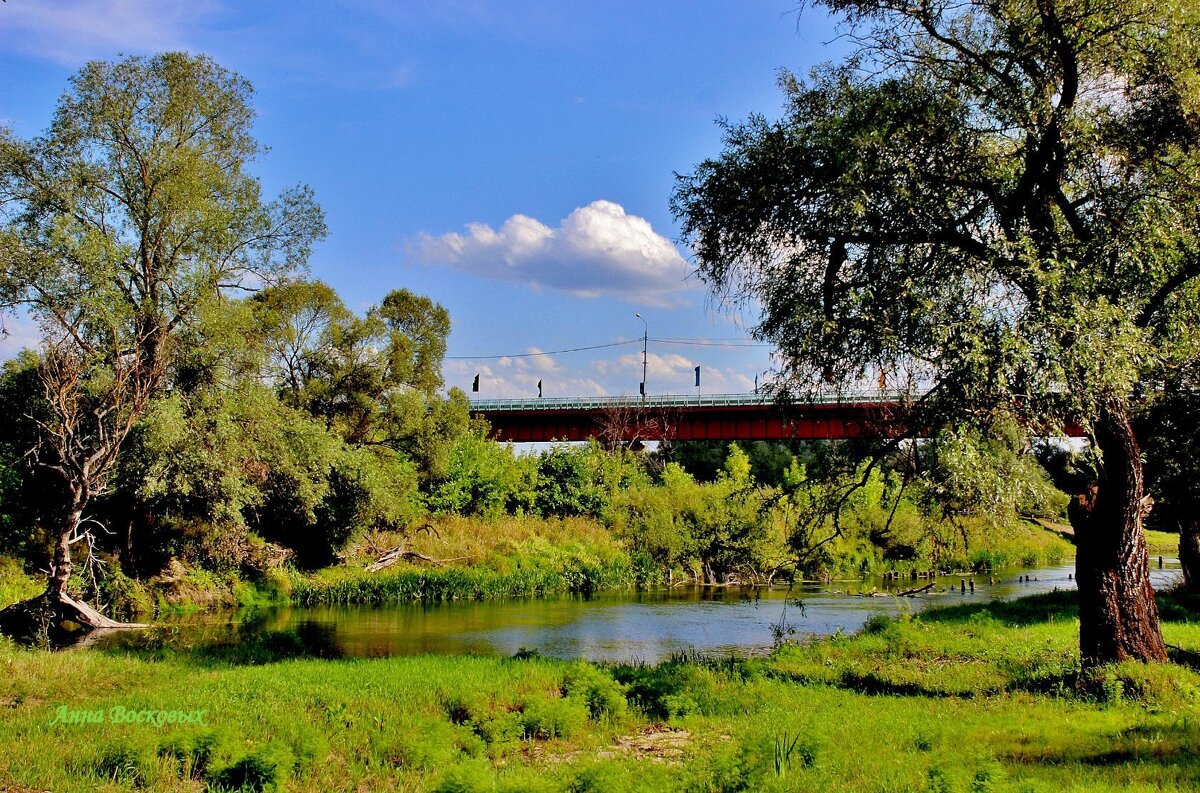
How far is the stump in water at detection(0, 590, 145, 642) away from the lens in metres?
20.0

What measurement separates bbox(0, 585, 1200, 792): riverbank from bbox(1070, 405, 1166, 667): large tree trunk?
0.68m

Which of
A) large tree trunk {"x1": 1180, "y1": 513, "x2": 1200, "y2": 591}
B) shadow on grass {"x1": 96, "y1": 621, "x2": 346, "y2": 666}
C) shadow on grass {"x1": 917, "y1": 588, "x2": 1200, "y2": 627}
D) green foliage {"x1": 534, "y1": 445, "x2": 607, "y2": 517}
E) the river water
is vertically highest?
green foliage {"x1": 534, "y1": 445, "x2": 607, "y2": 517}

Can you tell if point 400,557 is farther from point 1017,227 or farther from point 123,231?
point 1017,227

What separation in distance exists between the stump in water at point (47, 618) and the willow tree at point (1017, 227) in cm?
1795

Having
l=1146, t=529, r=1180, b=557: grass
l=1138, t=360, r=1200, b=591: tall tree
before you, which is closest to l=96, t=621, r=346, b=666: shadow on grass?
l=1138, t=360, r=1200, b=591: tall tree

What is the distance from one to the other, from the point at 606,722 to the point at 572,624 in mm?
15031

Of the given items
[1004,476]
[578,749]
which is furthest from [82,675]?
[1004,476]

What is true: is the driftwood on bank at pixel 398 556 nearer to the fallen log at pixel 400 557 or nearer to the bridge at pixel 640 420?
the fallen log at pixel 400 557

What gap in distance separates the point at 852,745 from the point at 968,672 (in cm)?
614

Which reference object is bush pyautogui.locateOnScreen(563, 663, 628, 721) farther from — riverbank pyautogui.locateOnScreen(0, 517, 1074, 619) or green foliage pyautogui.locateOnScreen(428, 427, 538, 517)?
green foliage pyautogui.locateOnScreen(428, 427, 538, 517)

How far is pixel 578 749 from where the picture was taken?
11438 millimetres

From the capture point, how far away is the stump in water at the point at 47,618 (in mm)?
20047

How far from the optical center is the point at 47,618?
2042 centimetres

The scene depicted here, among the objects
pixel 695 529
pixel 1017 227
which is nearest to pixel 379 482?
pixel 695 529
